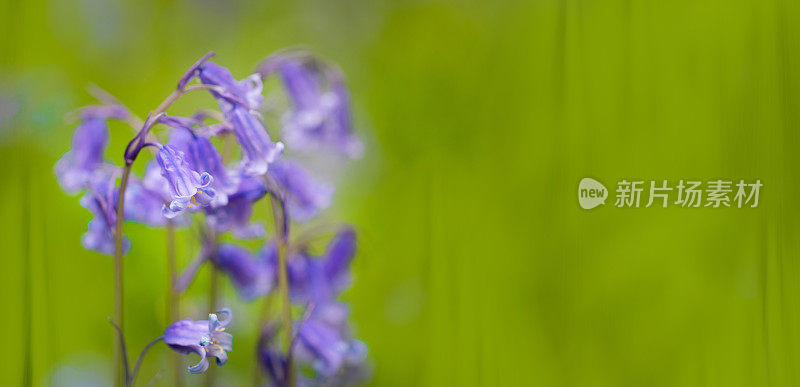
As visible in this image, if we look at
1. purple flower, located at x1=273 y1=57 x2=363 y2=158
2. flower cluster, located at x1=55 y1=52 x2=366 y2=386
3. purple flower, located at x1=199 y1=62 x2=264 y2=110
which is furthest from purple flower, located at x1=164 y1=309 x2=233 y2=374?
purple flower, located at x1=273 y1=57 x2=363 y2=158

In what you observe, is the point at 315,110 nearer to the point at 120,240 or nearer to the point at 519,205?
the point at 120,240

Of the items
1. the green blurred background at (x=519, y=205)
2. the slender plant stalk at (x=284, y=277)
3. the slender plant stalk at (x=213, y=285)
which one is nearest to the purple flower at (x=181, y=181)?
the slender plant stalk at (x=284, y=277)

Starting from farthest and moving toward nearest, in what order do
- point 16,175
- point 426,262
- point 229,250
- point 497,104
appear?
point 497,104 → point 426,262 → point 16,175 → point 229,250

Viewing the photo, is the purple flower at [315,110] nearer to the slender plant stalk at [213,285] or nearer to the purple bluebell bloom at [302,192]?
the purple bluebell bloom at [302,192]

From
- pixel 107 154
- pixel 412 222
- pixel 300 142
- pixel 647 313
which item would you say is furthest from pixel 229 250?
pixel 647 313

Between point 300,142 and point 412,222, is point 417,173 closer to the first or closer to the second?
point 412,222

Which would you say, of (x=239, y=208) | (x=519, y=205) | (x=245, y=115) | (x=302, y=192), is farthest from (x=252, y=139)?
(x=519, y=205)
